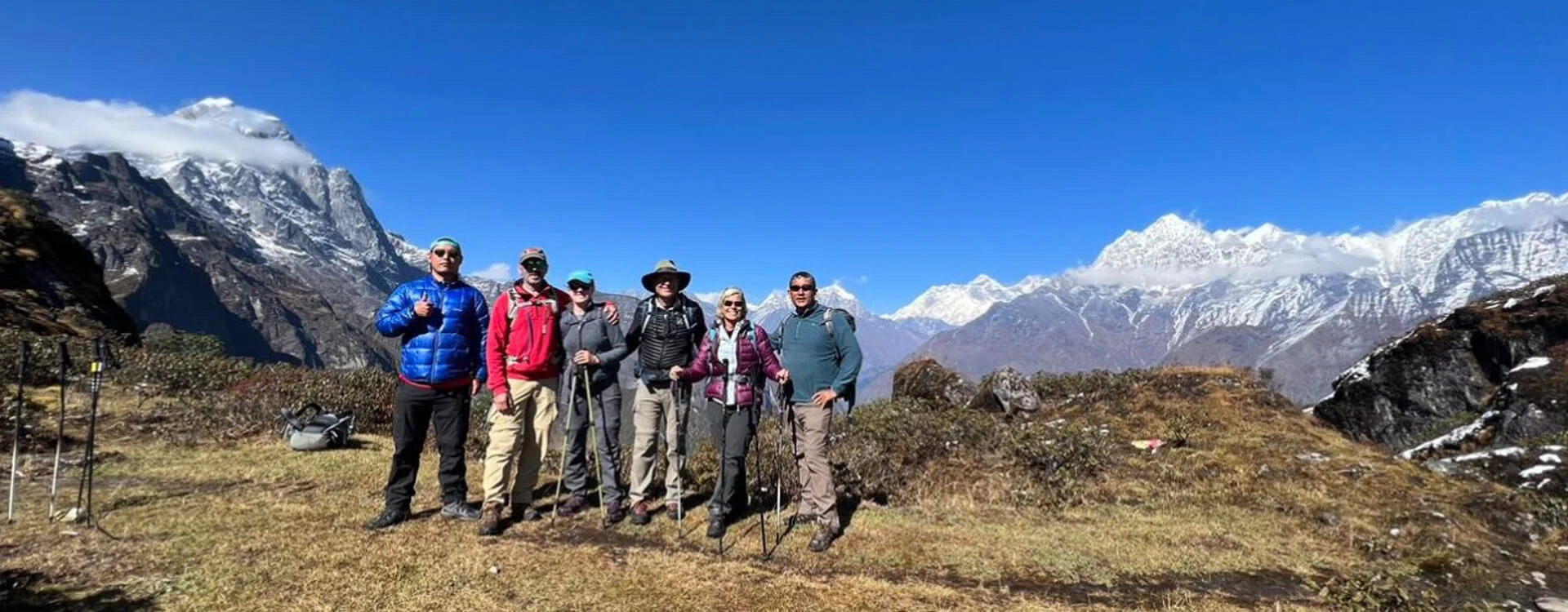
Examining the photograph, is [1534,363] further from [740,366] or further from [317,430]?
[317,430]

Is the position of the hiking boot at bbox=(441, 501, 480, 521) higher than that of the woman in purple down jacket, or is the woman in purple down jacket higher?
the woman in purple down jacket

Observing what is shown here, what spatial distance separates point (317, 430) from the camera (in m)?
12.7

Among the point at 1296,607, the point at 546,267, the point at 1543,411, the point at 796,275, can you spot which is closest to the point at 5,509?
the point at 546,267

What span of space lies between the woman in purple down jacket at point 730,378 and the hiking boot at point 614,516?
112cm

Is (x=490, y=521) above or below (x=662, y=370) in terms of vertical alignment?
below

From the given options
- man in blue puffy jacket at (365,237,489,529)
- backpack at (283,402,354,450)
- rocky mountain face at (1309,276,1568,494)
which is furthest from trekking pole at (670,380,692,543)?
rocky mountain face at (1309,276,1568,494)

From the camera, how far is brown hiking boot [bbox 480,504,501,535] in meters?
7.88

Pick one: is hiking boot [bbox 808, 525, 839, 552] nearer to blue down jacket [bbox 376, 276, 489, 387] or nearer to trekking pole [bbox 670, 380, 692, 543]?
trekking pole [bbox 670, 380, 692, 543]

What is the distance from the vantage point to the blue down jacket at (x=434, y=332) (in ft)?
26.0

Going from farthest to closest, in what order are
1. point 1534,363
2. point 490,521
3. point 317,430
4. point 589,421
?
point 1534,363, point 317,430, point 589,421, point 490,521

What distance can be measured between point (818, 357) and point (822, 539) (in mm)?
2106

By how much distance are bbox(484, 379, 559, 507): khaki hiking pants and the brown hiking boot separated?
48mm

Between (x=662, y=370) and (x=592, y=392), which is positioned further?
(x=592, y=392)

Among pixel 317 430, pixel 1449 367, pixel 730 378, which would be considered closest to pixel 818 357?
pixel 730 378
